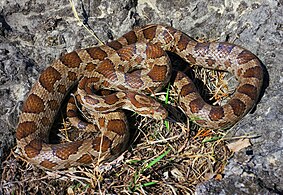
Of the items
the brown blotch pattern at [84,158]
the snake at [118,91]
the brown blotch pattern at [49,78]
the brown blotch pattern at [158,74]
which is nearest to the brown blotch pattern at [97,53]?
the snake at [118,91]

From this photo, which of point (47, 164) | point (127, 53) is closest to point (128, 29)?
point (127, 53)

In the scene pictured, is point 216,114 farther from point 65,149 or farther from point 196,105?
point 65,149

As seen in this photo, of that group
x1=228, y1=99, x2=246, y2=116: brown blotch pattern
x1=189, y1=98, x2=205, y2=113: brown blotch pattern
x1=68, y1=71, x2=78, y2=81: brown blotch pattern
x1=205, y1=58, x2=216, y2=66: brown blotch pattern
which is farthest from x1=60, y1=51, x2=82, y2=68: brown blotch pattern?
x1=228, y1=99, x2=246, y2=116: brown blotch pattern

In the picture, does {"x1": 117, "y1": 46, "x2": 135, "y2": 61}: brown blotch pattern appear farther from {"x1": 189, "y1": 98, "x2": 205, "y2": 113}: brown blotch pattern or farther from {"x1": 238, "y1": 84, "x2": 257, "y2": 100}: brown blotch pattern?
{"x1": 238, "y1": 84, "x2": 257, "y2": 100}: brown blotch pattern

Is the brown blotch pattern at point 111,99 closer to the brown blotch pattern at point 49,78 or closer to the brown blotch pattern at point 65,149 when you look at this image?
the brown blotch pattern at point 65,149

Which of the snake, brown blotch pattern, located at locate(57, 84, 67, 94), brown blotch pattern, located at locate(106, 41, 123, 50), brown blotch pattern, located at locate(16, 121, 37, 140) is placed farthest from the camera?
brown blotch pattern, located at locate(106, 41, 123, 50)

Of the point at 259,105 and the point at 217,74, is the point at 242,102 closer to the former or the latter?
the point at 259,105

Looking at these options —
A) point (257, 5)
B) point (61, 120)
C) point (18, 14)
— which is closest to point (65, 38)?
point (18, 14)
